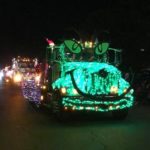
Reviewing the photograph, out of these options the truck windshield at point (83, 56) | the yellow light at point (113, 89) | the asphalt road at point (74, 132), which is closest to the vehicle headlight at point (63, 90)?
the asphalt road at point (74, 132)

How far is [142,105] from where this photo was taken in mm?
24484

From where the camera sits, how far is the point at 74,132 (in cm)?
1512

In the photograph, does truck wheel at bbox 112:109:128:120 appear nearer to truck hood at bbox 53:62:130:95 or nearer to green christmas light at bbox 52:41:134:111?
green christmas light at bbox 52:41:134:111

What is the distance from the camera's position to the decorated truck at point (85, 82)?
17188mm

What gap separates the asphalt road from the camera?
41.5 ft

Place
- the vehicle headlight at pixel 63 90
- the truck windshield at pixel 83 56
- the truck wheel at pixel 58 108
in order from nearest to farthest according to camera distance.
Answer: the truck wheel at pixel 58 108, the vehicle headlight at pixel 63 90, the truck windshield at pixel 83 56

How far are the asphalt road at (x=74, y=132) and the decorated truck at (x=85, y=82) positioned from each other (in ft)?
1.74

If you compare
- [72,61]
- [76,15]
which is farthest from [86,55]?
[76,15]

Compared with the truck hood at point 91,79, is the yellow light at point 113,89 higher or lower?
lower

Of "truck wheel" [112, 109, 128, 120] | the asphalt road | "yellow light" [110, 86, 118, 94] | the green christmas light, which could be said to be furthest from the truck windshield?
"truck wheel" [112, 109, 128, 120]

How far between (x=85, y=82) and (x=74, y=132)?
2.88 m

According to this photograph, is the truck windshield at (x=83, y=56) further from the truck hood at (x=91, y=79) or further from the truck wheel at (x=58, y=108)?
the truck wheel at (x=58, y=108)

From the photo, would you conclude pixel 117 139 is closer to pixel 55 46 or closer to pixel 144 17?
pixel 55 46

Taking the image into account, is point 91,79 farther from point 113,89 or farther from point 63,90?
point 63,90
